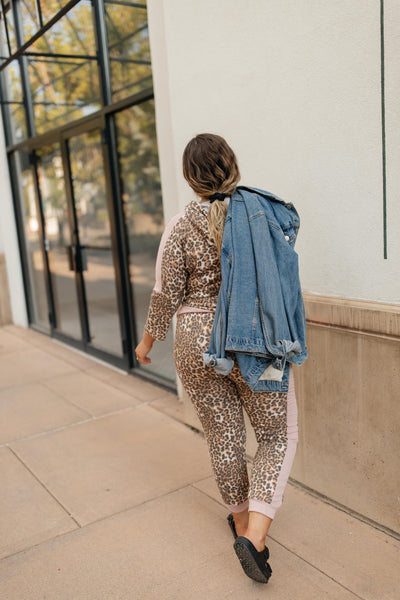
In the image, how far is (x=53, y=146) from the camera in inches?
257

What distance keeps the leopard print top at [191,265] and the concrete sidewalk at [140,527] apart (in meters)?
1.23

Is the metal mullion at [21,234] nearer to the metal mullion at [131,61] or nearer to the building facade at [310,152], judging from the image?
the building facade at [310,152]

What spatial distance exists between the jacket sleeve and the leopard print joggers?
0.09 meters

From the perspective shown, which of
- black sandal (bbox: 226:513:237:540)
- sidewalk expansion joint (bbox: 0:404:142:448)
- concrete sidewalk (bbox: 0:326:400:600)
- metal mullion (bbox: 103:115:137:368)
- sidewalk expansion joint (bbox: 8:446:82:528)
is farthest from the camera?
metal mullion (bbox: 103:115:137:368)

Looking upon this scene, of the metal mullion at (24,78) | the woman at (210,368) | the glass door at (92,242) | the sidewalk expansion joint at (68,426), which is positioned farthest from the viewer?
the metal mullion at (24,78)

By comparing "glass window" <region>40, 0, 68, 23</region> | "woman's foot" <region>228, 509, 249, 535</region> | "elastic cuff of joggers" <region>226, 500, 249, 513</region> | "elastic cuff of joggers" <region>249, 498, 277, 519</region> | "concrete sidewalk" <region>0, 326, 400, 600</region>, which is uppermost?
"glass window" <region>40, 0, 68, 23</region>

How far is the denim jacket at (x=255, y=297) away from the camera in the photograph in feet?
6.92

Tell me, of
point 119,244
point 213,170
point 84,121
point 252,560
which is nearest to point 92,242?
point 119,244

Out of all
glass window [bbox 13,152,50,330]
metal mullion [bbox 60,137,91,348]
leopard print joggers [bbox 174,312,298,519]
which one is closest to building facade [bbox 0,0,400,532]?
leopard print joggers [bbox 174,312,298,519]

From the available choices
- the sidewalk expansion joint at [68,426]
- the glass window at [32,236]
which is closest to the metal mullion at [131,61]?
the glass window at [32,236]

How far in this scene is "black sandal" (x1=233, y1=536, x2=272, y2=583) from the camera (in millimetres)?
2162

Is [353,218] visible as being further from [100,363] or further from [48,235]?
[48,235]

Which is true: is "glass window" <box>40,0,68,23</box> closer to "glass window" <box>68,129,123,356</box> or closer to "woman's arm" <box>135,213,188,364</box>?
"glass window" <box>68,129,123,356</box>

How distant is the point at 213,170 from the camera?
7.26ft
